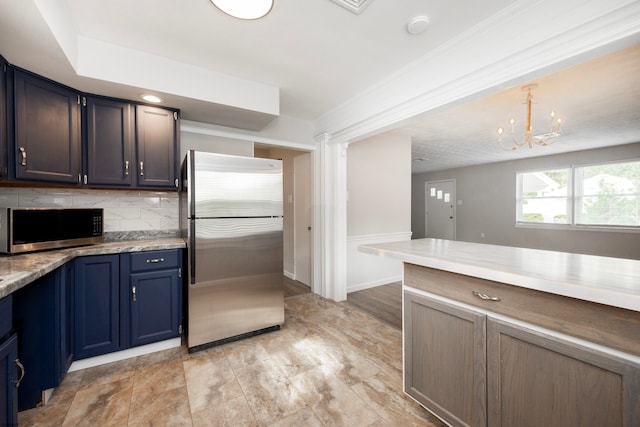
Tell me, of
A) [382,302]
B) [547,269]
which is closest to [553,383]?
[547,269]

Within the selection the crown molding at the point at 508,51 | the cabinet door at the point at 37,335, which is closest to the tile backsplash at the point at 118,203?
the cabinet door at the point at 37,335

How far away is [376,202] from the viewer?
4.14 meters

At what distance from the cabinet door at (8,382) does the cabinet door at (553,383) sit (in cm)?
200

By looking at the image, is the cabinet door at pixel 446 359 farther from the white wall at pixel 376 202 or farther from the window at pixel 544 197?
the window at pixel 544 197

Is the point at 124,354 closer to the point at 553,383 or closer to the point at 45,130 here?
the point at 45,130

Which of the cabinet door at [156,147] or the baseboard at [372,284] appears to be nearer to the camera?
the cabinet door at [156,147]

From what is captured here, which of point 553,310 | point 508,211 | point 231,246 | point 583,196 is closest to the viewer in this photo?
point 553,310

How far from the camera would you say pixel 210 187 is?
220cm

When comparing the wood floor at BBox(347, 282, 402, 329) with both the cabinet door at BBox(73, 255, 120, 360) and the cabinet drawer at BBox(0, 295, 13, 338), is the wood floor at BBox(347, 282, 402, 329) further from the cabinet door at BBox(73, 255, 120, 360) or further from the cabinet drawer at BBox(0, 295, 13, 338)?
the cabinet drawer at BBox(0, 295, 13, 338)

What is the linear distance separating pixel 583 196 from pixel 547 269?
6.51m

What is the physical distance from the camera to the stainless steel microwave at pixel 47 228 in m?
1.74

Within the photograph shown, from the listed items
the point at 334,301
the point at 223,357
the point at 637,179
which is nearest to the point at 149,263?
the point at 223,357

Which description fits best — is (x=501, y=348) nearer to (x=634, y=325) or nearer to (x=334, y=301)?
(x=634, y=325)

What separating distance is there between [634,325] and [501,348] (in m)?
0.44
